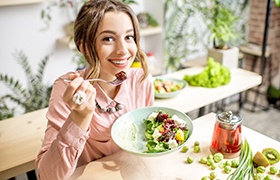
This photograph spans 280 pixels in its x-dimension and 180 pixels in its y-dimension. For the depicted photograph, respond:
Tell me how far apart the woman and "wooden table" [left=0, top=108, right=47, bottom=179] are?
0.29m

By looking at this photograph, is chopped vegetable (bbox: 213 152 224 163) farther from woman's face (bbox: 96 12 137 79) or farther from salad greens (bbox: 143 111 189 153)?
woman's face (bbox: 96 12 137 79)

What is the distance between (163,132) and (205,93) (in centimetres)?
85

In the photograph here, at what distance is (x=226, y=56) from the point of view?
2342 mm

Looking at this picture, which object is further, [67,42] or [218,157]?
[67,42]

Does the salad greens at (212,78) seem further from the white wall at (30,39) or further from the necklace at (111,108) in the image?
the white wall at (30,39)

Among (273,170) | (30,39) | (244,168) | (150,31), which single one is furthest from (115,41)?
(150,31)

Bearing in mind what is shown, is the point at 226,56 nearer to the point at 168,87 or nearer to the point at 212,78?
the point at 212,78

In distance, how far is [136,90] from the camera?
133 cm

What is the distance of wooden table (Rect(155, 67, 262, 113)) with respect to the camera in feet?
5.95

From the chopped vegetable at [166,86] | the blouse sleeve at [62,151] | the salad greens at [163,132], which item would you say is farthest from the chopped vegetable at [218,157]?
the chopped vegetable at [166,86]

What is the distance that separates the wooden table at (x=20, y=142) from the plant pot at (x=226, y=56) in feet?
4.61

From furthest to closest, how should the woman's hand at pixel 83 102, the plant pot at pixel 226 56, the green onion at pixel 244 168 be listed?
the plant pot at pixel 226 56, the green onion at pixel 244 168, the woman's hand at pixel 83 102

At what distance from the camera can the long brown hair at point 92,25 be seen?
107 centimetres

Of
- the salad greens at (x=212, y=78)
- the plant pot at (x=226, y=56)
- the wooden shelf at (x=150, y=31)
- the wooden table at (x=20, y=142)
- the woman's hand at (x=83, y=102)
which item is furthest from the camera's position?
the wooden shelf at (x=150, y=31)
